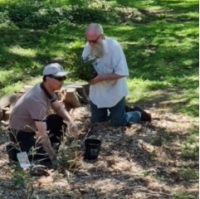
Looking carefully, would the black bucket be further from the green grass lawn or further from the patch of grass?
the green grass lawn

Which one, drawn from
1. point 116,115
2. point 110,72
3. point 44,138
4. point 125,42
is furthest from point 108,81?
point 125,42

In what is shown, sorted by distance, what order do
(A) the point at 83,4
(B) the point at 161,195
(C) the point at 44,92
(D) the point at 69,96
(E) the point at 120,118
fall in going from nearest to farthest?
(B) the point at 161,195 → (C) the point at 44,92 → (E) the point at 120,118 → (D) the point at 69,96 → (A) the point at 83,4

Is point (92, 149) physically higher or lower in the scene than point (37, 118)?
lower

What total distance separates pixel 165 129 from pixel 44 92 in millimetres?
2138

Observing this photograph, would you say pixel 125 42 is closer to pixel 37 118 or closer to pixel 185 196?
pixel 37 118

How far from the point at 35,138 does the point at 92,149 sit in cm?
69

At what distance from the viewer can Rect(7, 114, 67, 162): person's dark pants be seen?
21.3ft

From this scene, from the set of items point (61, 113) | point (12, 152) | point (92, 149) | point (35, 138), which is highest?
point (61, 113)

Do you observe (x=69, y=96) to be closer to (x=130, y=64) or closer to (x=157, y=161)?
(x=157, y=161)

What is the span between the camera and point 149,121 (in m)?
8.49

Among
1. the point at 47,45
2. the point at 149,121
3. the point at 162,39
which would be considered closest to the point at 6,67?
the point at 47,45

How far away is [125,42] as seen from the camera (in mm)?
13781

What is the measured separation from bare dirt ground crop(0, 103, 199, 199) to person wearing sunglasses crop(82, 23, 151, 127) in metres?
0.14

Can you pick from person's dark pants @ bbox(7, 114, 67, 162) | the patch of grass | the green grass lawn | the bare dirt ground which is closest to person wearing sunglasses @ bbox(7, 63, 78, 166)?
person's dark pants @ bbox(7, 114, 67, 162)
